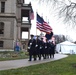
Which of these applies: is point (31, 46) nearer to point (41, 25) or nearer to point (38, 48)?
point (38, 48)

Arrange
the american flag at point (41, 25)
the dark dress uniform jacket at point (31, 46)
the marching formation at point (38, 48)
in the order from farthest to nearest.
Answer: the american flag at point (41, 25) → the marching formation at point (38, 48) → the dark dress uniform jacket at point (31, 46)

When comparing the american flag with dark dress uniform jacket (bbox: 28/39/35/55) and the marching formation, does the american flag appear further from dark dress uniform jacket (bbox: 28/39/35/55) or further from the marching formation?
dark dress uniform jacket (bbox: 28/39/35/55)

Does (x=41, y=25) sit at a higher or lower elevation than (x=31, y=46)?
higher

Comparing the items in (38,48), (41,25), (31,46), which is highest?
(41,25)

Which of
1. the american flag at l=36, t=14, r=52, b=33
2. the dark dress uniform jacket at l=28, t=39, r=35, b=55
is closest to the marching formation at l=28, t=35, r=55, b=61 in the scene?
the dark dress uniform jacket at l=28, t=39, r=35, b=55

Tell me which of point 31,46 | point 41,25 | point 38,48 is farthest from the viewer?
point 41,25

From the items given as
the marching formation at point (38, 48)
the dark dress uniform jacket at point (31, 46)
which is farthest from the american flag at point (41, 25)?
the dark dress uniform jacket at point (31, 46)

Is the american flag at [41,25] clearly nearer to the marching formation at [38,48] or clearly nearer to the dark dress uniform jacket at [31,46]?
the marching formation at [38,48]

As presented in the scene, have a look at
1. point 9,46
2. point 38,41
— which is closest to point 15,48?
point 9,46

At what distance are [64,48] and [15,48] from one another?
18.7 m

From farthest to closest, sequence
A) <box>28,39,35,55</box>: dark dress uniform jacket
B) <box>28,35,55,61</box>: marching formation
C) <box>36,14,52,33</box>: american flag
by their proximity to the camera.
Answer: <box>36,14,52,33</box>: american flag, <box>28,35,55,61</box>: marching formation, <box>28,39,35,55</box>: dark dress uniform jacket

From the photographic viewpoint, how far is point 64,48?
6925 cm

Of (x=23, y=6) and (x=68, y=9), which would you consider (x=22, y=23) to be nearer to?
(x=23, y=6)

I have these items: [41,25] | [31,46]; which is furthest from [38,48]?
[41,25]
